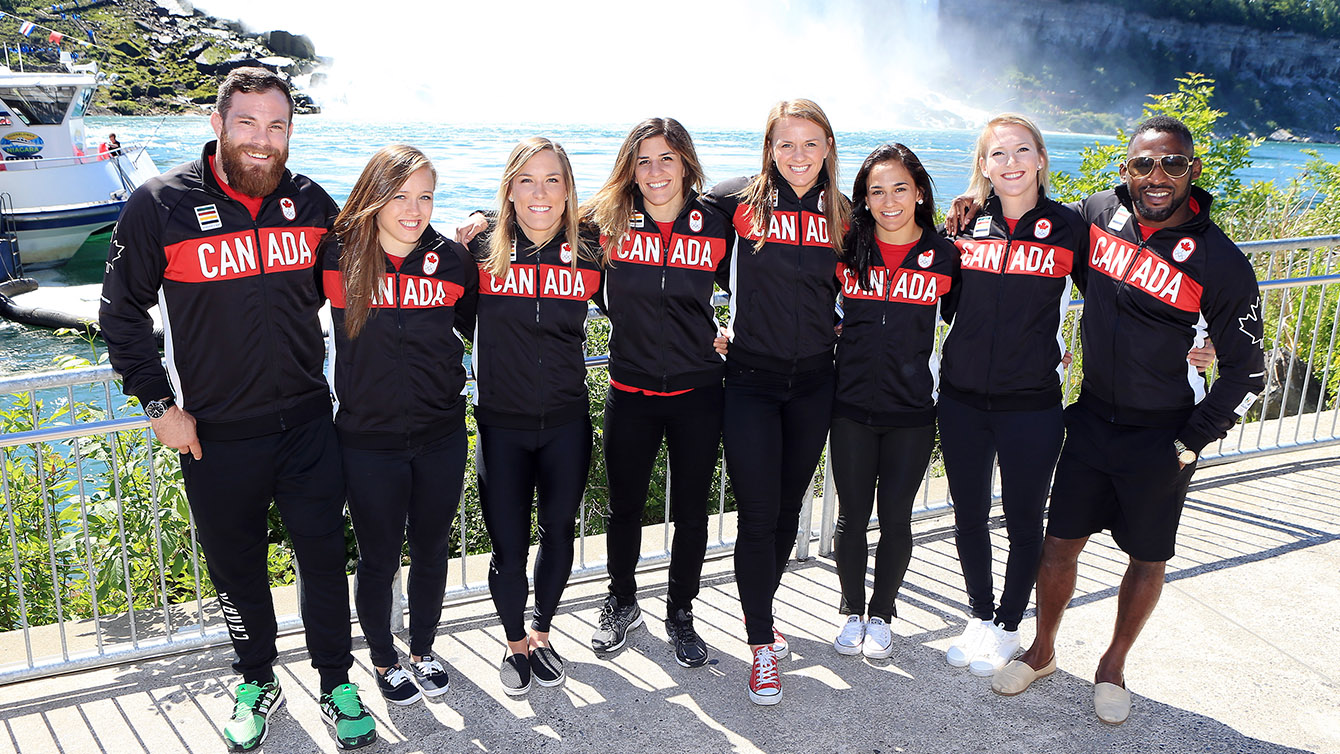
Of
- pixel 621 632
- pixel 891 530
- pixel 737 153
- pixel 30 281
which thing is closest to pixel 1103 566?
pixel 891 530

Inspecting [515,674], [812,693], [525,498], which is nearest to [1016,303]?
[812,693]

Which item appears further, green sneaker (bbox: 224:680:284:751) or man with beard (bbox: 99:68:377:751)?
green sneaker (bbox: 224:680:284:751)

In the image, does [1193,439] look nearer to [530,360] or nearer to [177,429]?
[530,360]

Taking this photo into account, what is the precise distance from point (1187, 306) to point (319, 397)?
116 inches

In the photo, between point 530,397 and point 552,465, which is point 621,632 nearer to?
point 552,465

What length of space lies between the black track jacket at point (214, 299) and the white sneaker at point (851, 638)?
2.28 metres

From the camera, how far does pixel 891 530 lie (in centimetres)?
367

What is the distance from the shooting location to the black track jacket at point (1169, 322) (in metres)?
3.04

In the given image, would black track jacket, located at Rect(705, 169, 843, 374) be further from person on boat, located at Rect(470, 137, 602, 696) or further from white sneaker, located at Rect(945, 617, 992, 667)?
white sneaker, located at Rect(945, 617, 992, 667)

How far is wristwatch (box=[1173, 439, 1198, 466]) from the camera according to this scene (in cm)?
313

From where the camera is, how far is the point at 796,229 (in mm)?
3438

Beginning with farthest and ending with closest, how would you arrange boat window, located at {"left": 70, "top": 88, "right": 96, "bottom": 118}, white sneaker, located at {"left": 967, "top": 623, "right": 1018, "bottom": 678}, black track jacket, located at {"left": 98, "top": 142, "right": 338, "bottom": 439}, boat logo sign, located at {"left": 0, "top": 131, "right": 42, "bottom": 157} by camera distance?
boat window, located at {"left": 70, "top": 88, "right": 96, "bottom": 118} < boat logo sign, located at {"left": 0, "top": 131, "right": 42, "bottom": 157} < white sneaker, located at {"left": 967, "top": 623, "right": 1018, "bottom": 678} < black track jacket, located at {"left": 98, "top": 142, "right": 338, "bottom": 439}

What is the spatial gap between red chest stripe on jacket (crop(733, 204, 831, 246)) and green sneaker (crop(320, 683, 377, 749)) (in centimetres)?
218

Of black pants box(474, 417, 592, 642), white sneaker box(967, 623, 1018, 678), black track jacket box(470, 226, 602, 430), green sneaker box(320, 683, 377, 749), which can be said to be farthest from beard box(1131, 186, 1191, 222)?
green sneaker box(320, 683, 377, 749)
